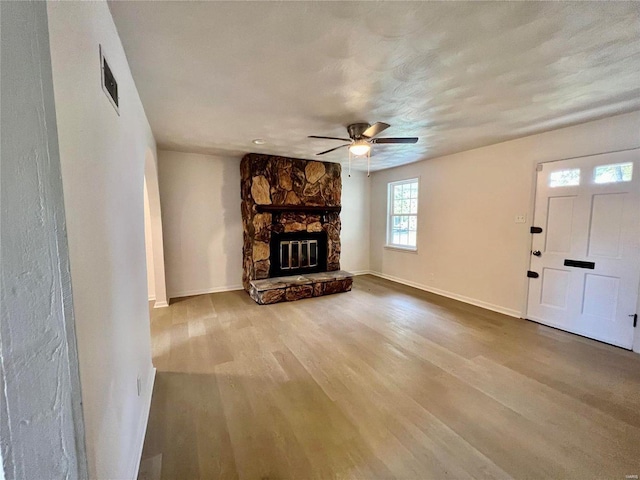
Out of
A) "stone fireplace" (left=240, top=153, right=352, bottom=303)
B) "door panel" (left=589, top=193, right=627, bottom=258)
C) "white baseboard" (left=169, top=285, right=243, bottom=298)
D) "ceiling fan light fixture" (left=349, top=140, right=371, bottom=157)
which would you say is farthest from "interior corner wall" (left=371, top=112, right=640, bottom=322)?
"white baseboard" (left=169, top=285, right=243, bottom=298)

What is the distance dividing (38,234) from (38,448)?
0.41 m

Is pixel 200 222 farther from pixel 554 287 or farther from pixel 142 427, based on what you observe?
pixel 554 287

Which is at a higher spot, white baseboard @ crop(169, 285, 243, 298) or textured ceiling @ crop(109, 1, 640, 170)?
textured ceiling @ crop(109, 1, 640, 170)

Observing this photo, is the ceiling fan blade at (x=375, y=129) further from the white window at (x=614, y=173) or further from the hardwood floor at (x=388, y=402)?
the white window at (x=614, y=173)

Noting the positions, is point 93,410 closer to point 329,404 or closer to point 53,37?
point 53,37

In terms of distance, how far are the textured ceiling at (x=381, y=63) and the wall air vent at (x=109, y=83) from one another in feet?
1.08

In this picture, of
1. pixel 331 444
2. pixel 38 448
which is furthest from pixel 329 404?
pixel 38 448

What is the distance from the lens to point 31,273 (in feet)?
1.70

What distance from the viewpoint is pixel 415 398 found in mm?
2045

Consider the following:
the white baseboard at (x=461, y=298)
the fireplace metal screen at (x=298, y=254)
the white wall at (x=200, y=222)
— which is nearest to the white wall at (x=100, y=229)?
the white wall at (x=200, y=222)

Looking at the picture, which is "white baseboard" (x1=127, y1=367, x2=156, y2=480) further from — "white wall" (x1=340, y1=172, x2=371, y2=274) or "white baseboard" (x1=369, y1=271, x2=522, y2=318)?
"white wall" (x1=340, y1=172, x2=371, y2=274)

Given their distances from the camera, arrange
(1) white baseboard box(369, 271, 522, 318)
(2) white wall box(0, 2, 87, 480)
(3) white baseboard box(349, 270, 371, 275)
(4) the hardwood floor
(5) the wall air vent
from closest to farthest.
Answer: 1. (2) white wall box(0, 2, 87, 480)
2. (5) the wall air vent
3. (4) the hardwood floor
4. (1) white baseboard box(369, 271, 522, 318)
5. (3) white baseboard box(349, 270, 371, 275)

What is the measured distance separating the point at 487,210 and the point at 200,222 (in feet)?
14.9

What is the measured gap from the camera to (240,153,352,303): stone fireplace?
439 centimetres
